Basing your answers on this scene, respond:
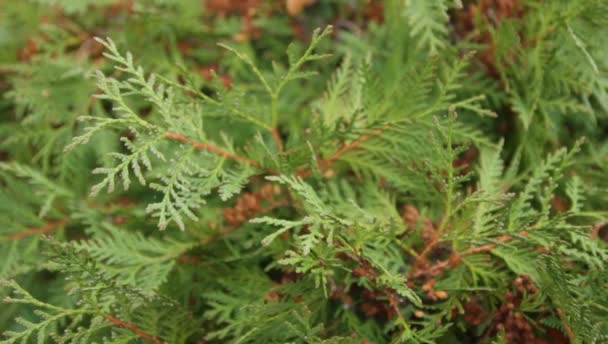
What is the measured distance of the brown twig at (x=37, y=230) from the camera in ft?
4.43

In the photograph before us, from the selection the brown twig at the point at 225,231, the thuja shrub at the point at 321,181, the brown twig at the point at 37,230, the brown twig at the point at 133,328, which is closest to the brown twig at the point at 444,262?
the thuja shrub at the point at 321,181

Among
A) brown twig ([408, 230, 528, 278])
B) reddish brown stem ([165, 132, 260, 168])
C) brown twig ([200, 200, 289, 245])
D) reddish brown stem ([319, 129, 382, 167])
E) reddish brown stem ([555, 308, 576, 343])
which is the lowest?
reddish brown stem ([555, 308, 576, 343])

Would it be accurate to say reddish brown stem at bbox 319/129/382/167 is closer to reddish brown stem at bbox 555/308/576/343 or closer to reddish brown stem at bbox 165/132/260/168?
reddish brown stem at bbox 165/132/260/168

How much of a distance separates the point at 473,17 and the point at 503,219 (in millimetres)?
572

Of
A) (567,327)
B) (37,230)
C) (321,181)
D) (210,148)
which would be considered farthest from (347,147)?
(37,230)

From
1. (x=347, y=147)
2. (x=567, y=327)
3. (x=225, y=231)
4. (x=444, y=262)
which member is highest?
(x=347, y=147)

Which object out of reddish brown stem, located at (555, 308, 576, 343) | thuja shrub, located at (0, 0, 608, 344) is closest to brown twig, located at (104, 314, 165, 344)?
thuja shrub, located at (0, 0, 608, 344)

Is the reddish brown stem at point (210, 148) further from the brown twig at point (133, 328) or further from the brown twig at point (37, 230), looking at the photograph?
the brown twig at point (37, 230)

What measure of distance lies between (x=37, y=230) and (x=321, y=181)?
0.69 m

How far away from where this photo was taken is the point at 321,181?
3.75ft

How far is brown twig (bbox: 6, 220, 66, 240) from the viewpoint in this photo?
1350 mm

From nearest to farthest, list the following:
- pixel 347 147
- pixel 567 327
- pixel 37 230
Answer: pixel 567 327 < pixel 347 147 < pixel 37 230

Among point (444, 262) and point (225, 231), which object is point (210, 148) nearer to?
point (225, 231)

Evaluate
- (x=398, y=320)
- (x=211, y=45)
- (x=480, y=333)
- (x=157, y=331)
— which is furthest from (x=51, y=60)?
(x=480, y=333)
